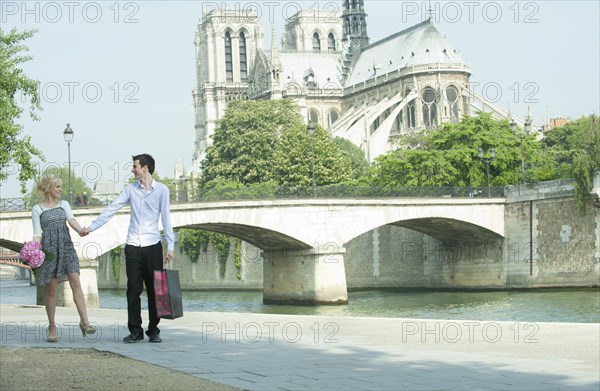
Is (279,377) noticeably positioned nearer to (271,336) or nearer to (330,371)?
(330,371)

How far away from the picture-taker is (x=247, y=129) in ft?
254

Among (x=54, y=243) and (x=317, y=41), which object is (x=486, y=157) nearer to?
(x=54, y=243)

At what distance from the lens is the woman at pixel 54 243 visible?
12.0 metres

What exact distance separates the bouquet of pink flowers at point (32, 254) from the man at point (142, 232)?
0.56 m

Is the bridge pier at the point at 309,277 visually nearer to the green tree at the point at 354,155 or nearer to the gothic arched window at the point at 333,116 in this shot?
the green tree at the point at 354,155

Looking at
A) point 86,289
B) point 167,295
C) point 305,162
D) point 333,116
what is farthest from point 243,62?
point 167,295

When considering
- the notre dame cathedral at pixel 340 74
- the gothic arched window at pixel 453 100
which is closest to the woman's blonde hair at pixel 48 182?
the notre dame cathedral at pixel 340 74

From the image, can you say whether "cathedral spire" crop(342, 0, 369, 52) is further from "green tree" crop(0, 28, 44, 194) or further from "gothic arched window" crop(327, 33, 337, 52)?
"green tree" crop(0, 28, 44, 194)

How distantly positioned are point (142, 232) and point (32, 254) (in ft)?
3.55

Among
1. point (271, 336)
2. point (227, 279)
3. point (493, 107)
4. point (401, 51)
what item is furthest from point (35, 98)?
point (401, 51)

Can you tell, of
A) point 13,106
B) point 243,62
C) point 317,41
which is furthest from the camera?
point 317,41

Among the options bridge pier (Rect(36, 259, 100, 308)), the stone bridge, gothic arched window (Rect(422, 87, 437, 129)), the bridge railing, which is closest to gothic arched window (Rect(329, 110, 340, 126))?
gothic arched window (Rect(422, 87, 437, 129))

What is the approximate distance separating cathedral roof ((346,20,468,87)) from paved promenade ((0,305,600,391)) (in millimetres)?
89937

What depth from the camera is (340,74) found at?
416 feet
